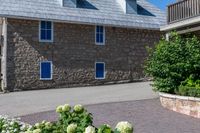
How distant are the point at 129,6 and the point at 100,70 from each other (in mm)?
5817

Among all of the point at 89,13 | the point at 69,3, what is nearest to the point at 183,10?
the point at 89,13

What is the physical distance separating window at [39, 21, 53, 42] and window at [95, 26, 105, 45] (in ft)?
11.4

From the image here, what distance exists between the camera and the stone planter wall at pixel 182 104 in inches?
498

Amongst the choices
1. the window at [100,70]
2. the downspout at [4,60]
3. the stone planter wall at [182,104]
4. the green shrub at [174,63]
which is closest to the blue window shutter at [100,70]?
the window at [100,70]

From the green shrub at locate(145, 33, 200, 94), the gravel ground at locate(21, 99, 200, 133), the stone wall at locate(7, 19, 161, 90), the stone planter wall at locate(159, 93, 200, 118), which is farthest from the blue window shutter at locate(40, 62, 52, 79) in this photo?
the stone planter wall at locate(159, 93, 200, 118)

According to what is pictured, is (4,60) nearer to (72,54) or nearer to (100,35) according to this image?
(72,54)

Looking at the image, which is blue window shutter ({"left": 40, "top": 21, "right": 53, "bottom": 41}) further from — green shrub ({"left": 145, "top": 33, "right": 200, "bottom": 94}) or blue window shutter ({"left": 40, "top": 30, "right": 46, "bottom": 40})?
green shrub ({"left": 145, "top": 33, "right": 200, "bottom": 94})

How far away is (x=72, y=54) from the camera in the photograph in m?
27.1

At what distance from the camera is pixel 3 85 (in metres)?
25.3

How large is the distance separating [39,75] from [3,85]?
238 cm

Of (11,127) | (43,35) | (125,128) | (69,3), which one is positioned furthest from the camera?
(69,3)

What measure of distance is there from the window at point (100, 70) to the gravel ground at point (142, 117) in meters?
12.1

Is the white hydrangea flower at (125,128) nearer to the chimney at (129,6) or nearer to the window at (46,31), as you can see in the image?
the window at (46,31)

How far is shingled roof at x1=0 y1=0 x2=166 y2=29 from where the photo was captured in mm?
25516
